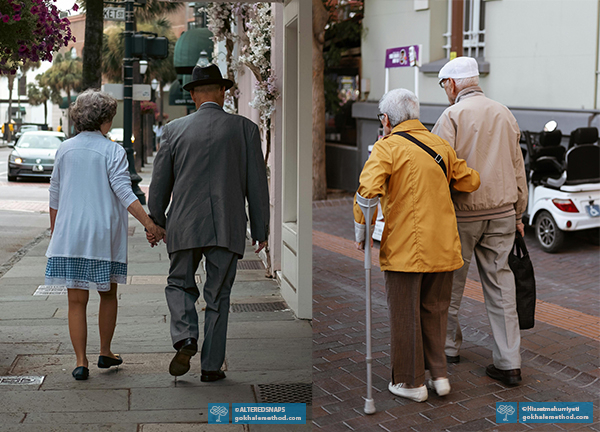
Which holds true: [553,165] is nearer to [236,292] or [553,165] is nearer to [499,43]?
[499,43]

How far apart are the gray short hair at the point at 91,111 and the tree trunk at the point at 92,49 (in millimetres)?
5301

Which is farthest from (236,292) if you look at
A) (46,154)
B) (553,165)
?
(46,154)

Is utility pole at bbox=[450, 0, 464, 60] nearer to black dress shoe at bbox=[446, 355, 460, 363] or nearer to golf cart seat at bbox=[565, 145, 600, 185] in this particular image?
golf cart seat at bbox=[565, 145, 600, 185]

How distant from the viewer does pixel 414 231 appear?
3.86 meters

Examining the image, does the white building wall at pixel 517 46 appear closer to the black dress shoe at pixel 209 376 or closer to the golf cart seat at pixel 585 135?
the golf cart seat at pixel 585 135

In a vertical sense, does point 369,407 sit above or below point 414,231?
below

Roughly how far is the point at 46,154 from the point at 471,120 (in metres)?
18.4

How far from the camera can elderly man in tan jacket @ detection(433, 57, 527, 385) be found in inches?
167

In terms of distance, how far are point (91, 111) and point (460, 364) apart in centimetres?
271

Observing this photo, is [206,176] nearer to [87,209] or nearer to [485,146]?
[87,209]

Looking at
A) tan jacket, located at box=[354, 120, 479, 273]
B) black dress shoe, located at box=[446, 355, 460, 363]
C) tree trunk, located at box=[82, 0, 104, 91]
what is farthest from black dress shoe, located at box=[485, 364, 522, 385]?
tree trunk, located at box=[82, 0, 104, 91]

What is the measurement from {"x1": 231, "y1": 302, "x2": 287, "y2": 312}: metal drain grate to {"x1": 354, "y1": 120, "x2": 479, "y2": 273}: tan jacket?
2.49 meters

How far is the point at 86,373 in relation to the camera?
14.1 ft

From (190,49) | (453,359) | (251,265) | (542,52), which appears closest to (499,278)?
(453,359)
